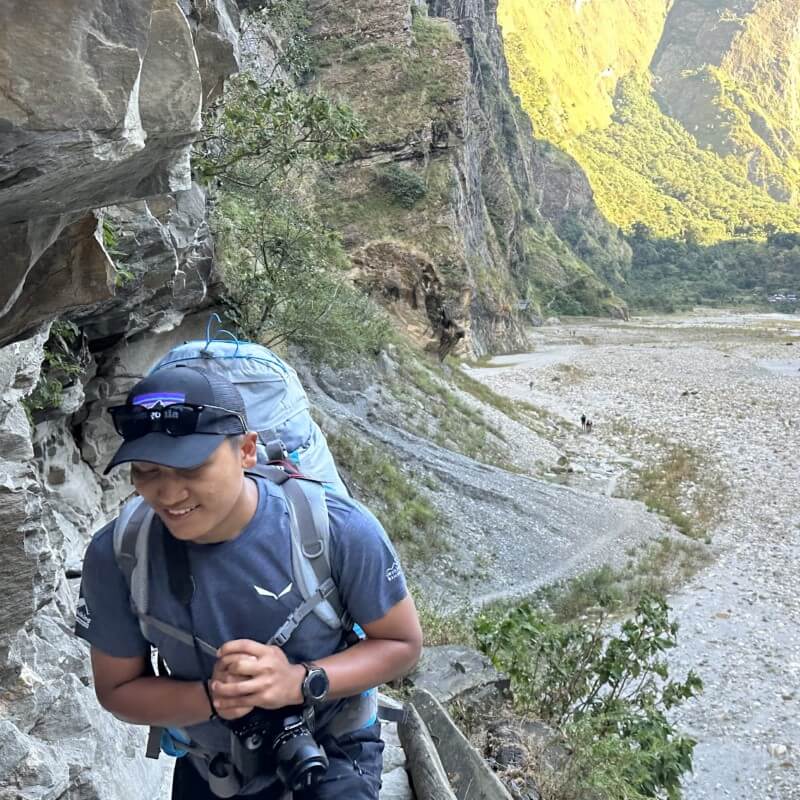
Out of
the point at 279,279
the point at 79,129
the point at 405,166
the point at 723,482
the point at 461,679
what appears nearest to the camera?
the point at 79,129

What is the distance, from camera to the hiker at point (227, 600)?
186 cm

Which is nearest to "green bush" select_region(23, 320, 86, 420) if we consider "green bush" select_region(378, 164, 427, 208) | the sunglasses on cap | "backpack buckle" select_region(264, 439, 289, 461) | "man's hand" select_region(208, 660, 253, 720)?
"backpack buckle" select_region(264, 439, 289, 461)

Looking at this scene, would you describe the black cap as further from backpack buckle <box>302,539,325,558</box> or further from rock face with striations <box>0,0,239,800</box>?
rock face with striations <box>0,0,239,800</box>

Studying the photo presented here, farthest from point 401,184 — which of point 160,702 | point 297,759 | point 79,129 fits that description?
point 297,759

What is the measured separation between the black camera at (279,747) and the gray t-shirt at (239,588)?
166 mm

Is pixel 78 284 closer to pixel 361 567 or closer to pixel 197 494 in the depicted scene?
pixel 197 494

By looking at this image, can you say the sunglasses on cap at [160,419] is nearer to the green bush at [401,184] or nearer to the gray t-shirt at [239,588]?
the gray t-shirt at [239,588]

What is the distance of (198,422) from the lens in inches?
74.2

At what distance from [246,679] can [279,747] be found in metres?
0.29

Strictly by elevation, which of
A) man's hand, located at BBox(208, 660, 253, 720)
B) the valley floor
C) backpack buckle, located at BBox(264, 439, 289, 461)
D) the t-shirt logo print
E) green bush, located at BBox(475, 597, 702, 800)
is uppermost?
backpack buckle, located at BBox(264, 439, 289, 461)

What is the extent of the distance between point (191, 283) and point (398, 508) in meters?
6.29

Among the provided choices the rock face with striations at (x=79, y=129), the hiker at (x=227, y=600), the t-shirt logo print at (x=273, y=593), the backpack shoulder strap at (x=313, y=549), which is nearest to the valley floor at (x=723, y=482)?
the hiker at (x=227, y=600)

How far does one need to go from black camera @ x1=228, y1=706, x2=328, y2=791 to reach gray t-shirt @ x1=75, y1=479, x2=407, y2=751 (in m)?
0.17

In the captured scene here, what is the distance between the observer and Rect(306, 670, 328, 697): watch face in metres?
1.89
